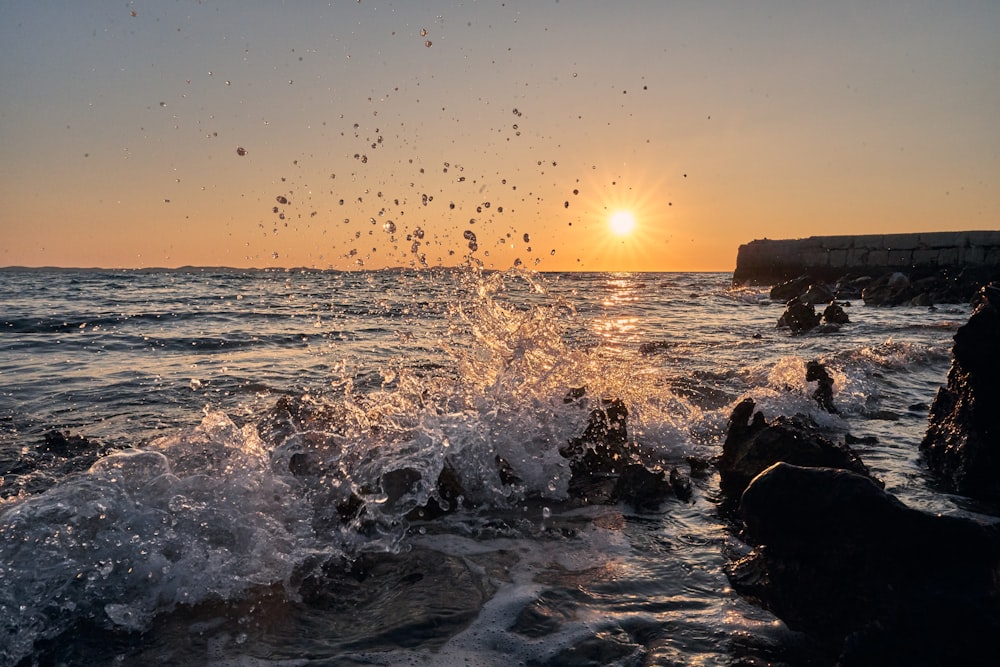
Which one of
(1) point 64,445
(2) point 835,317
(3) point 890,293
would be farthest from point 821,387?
(3) point 890,293

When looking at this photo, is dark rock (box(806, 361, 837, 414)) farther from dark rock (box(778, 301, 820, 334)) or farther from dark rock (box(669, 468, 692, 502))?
dark rock (box(778, 301, 820, 334))

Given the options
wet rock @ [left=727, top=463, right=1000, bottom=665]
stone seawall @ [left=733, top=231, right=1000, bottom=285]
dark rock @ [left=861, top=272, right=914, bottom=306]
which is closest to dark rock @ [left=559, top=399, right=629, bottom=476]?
wet rock @ [left=727, top=463, right=1000, bottom=665]

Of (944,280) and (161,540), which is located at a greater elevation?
(944,280)

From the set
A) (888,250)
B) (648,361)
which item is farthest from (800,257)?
(648,361)

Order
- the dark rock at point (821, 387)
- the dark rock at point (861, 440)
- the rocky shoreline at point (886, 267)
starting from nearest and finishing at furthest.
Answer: the dark rock at point (861, 440)
the dark rock at point (821, 387)
the rocky shoreline at point (886, 267)

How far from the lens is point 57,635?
10.3ft

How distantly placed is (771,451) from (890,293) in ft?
82.4

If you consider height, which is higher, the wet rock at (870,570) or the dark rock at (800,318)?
the dark rock at (800,318)

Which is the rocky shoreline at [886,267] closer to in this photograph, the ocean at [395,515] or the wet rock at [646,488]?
the ocean at [395,515]

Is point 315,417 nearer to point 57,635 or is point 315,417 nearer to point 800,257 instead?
point 57,635

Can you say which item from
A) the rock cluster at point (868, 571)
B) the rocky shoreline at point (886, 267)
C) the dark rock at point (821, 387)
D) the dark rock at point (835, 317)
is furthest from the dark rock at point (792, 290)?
the rock cluster at point (868, 571)

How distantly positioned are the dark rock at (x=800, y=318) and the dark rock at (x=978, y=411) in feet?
41.8

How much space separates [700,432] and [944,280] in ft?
88.0

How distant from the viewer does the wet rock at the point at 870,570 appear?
2.50 m
